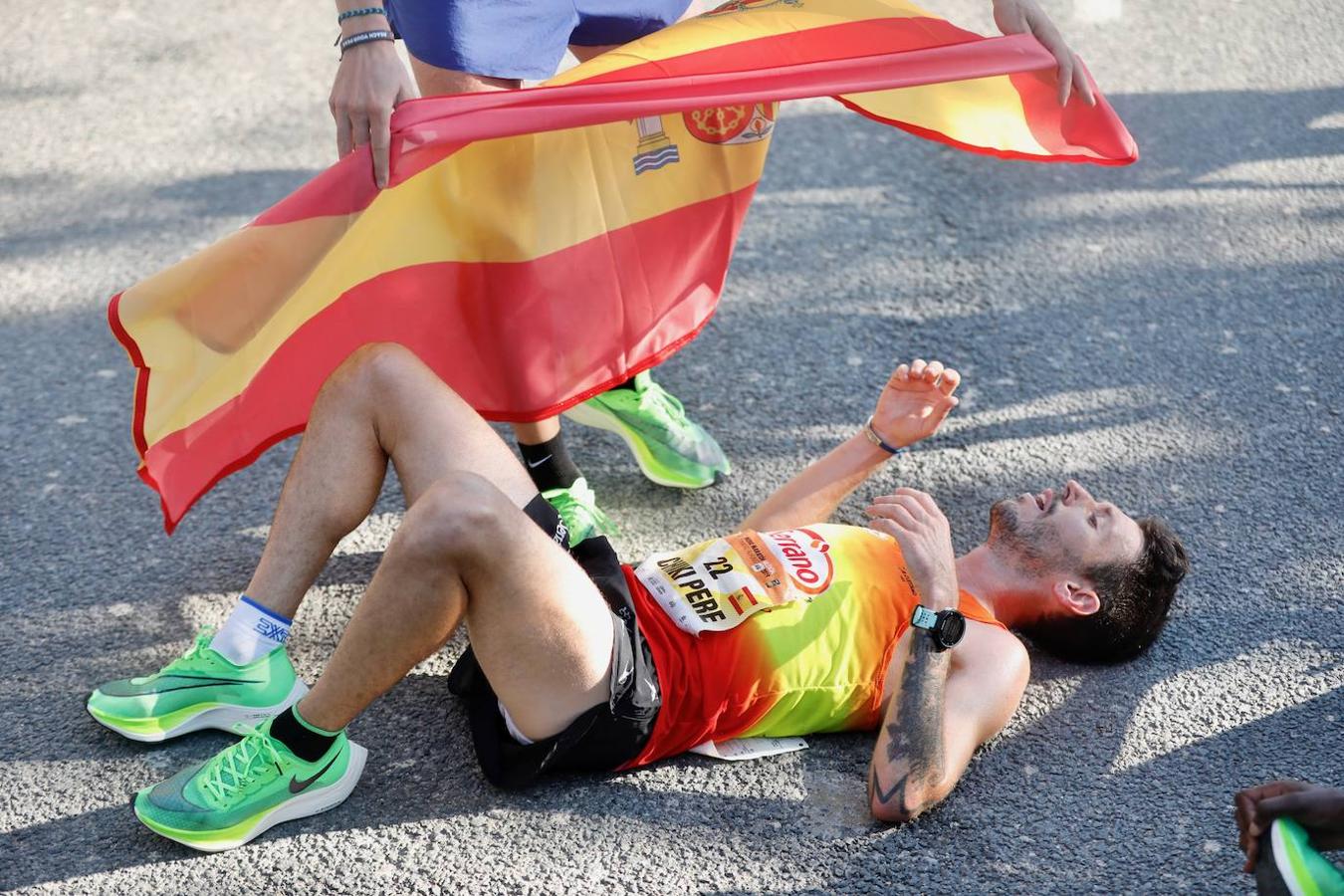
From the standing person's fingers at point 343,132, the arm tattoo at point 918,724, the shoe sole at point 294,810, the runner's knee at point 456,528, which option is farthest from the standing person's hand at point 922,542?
the standing person's fingers at point 343,132

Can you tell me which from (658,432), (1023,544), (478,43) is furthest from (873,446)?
(478,43)

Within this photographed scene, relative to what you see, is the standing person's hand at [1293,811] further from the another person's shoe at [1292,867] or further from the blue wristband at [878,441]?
the blue wristband at [878,441]

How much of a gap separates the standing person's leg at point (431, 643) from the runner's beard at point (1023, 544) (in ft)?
3.25

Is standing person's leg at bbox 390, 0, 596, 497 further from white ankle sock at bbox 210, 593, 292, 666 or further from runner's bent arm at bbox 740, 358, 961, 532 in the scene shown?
white ankle sock at bbox 210, 593, 292, 666

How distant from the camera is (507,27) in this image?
2855 millimetres

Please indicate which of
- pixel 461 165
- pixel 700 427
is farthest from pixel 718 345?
pixel 461 165

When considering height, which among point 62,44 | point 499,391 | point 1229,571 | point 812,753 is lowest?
point 1229,571

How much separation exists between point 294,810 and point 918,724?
3.89ft

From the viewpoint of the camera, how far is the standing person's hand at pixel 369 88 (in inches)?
92.2

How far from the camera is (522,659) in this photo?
7.64 feet

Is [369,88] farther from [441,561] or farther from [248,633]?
[248,633]

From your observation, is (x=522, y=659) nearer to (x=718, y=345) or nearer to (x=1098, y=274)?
(x=718, y=345)

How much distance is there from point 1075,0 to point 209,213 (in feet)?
13.1

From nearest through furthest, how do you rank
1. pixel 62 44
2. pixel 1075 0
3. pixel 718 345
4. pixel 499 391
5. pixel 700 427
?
pixel 499 391
pixel 700 427
pixel 718 345
pixel 62 44
pixel 1075 0
